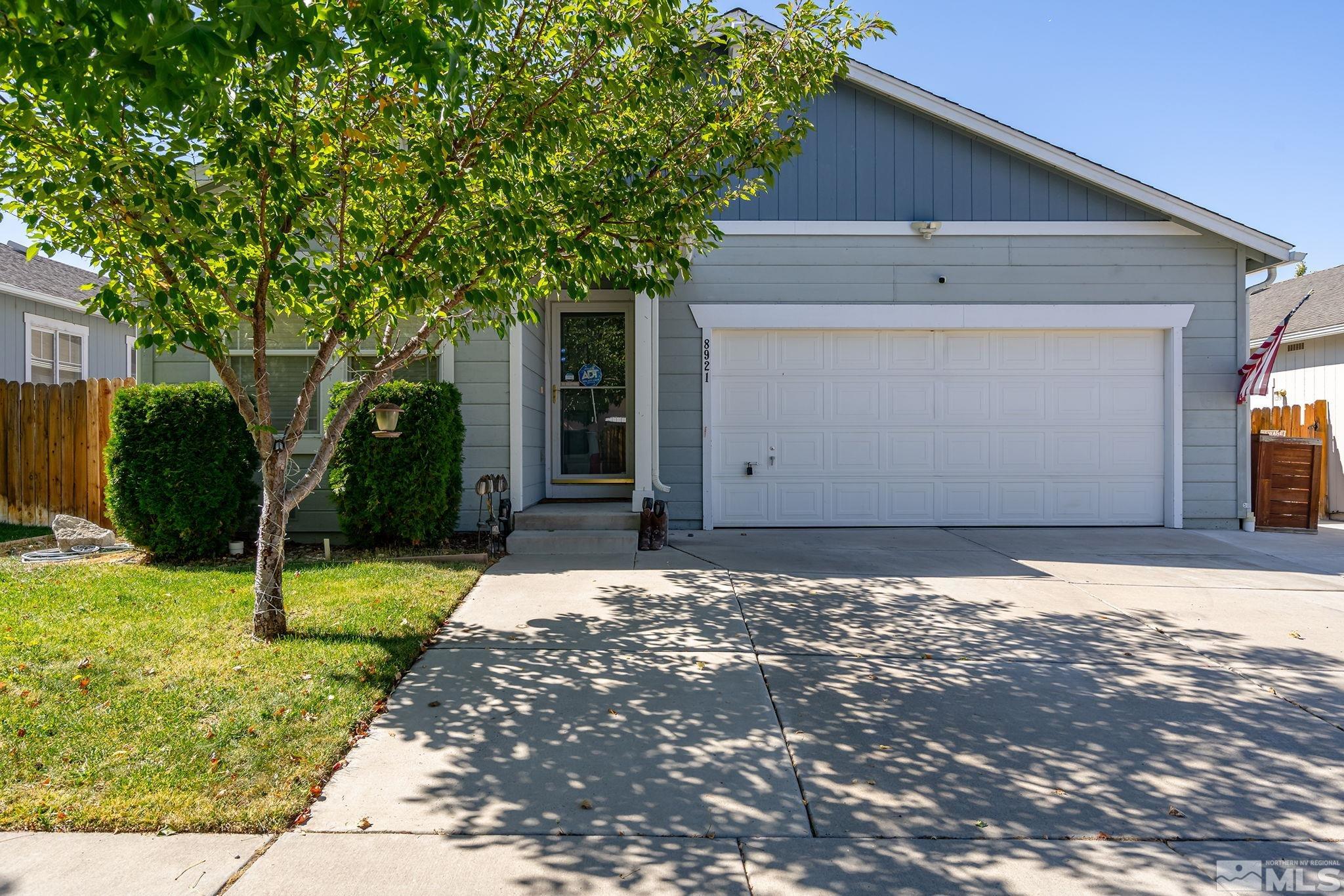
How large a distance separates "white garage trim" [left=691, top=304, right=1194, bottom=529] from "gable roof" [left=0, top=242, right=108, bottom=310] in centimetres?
909

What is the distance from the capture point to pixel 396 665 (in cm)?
402

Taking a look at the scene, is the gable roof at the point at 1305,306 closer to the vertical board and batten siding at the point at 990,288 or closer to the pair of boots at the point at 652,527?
the vertical board and batten siding at the point at 990,288

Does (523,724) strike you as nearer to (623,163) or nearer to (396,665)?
(396,665)

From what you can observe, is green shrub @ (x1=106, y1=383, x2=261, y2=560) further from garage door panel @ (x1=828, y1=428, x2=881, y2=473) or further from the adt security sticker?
garage door panel @ (x1=828, y1=428, x2=881, y2=473)

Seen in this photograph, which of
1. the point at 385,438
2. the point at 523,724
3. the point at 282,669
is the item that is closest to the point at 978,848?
the point at 523,724

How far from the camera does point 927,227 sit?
859 centimetres

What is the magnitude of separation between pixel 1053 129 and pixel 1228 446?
4185 mm

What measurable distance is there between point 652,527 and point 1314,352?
1331 cm

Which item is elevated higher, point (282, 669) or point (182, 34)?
point (182, 34)

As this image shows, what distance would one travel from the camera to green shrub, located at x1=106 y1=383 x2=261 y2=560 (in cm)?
645

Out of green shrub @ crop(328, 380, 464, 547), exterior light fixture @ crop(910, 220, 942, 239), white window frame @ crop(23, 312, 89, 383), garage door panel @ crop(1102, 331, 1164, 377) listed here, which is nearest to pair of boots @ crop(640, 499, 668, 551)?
green shrub @ crop(328, 380, 464, 547)

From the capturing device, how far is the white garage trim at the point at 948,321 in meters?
8.66

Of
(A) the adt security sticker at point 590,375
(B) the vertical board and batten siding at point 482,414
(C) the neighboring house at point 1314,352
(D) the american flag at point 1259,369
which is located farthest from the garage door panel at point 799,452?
(C) the neighboring house at point 1314,352

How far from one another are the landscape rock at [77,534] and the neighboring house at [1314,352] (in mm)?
15682
